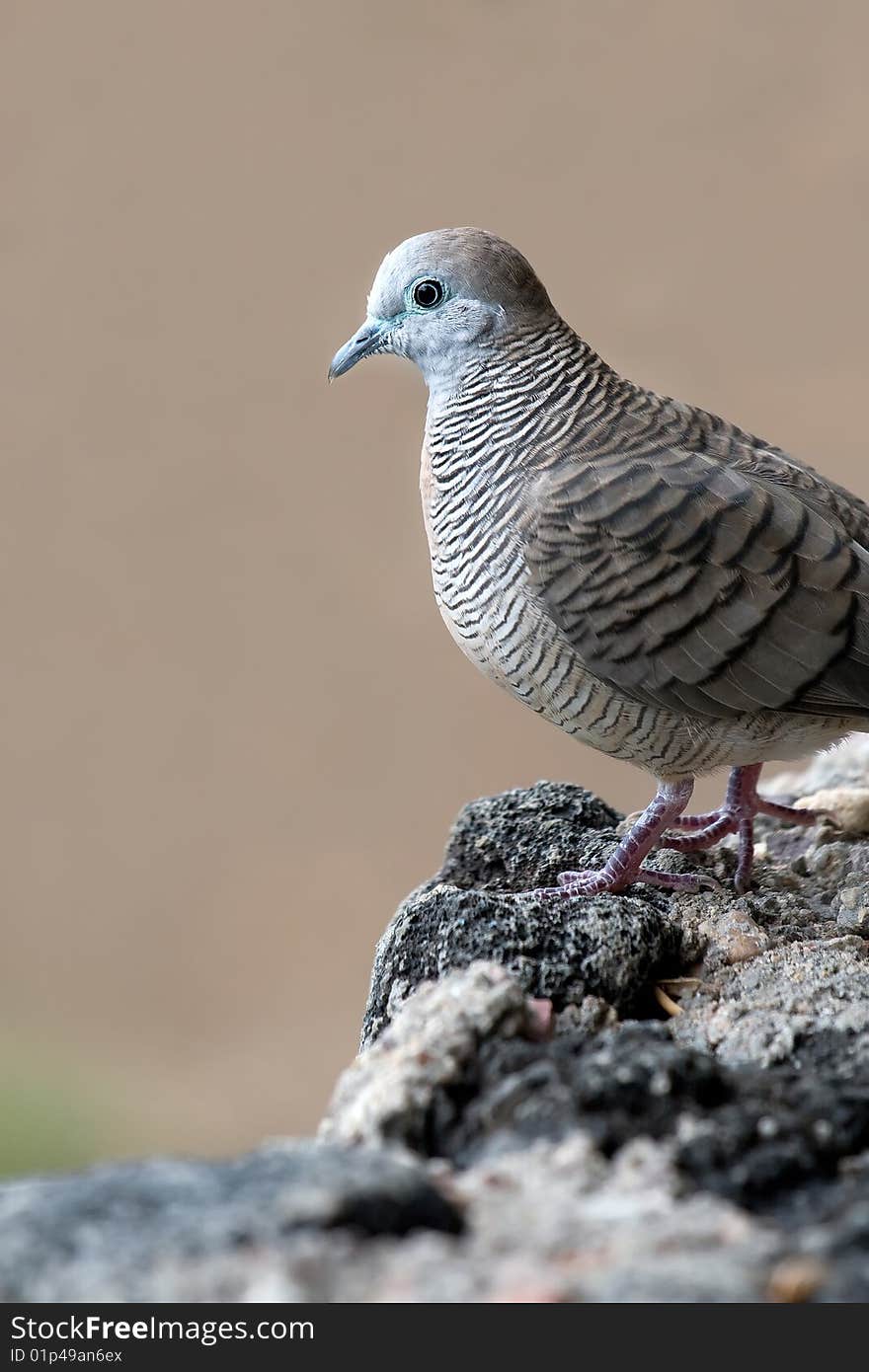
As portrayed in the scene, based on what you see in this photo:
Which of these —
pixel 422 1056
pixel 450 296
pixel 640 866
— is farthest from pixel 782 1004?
pixel 450 296

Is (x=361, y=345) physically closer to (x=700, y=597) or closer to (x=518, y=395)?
(x=518, y=395)

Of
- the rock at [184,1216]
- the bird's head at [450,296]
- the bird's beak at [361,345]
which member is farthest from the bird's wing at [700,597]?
the rock at [184,1216]

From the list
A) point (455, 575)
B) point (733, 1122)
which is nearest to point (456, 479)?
point (455, 575)

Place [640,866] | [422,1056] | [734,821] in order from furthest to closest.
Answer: [734,821], [640,866], [422,1056]

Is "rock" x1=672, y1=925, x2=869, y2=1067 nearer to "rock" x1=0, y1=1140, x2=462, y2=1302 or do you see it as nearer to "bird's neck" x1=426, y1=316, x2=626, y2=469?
"rock" x1=0, y1=1140, x2=462, y2=1302

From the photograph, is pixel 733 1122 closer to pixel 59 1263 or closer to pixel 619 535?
pixel 59 1263

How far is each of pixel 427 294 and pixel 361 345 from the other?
0.68 feet

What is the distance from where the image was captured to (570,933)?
2.41 metres

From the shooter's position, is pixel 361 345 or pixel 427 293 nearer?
pixel 427 293

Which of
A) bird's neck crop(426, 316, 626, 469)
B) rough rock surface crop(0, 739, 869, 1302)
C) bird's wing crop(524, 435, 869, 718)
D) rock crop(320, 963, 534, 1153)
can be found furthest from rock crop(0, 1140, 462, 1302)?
bird's neck crop(426, 316, 626, 469)

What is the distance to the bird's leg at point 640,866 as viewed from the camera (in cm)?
283

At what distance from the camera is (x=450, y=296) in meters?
2.99

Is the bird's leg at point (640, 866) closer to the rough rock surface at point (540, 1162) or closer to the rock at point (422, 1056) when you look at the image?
the rough rock surface at point (540, 1162)
